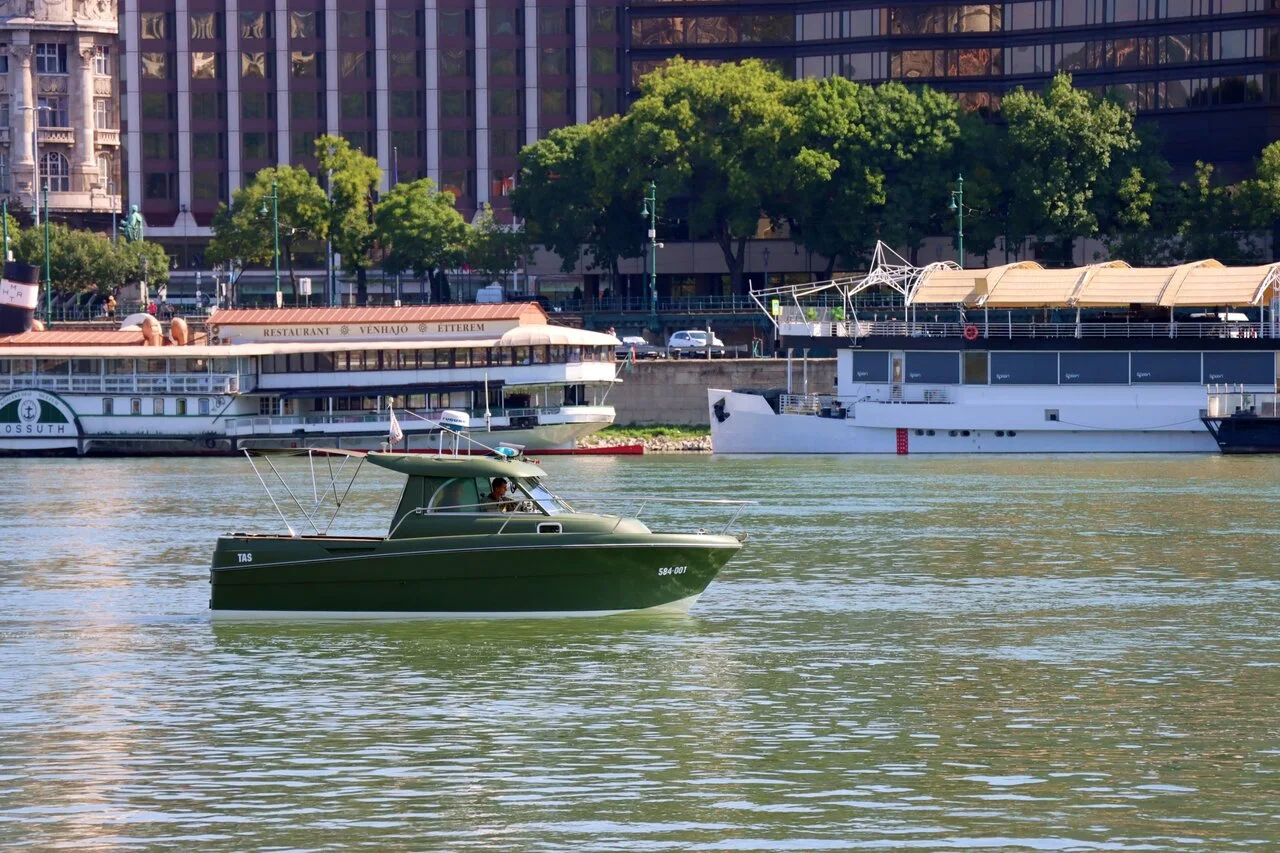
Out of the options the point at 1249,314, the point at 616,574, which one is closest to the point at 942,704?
the point at 616,574

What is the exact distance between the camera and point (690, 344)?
11331 centimetres

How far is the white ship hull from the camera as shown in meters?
88.6

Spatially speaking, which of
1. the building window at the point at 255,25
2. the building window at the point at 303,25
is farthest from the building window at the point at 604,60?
the building window at the point at 255,25

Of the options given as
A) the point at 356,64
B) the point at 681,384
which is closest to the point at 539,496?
the point at 681,384

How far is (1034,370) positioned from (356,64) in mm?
83313

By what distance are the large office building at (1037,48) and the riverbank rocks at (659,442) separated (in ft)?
152

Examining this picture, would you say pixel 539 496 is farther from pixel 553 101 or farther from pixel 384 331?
pixel 553 101

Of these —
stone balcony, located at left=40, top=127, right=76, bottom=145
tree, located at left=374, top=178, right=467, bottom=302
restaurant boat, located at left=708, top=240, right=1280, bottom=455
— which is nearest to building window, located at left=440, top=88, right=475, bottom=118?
tree, located at left=374, top=178, right=467, bottom=302

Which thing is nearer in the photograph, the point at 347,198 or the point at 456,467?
the point at 456,467

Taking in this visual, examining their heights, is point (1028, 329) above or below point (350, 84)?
below

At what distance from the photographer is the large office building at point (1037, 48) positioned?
430 feet

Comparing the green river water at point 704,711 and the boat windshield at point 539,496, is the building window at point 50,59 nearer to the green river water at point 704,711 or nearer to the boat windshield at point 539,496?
the green river water at point 704,711

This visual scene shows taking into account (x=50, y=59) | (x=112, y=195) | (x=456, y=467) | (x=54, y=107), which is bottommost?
(x=456, y=467)

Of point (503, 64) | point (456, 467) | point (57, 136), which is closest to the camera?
point (456, 467)
